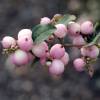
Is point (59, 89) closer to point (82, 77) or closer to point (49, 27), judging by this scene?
point (82, 77)

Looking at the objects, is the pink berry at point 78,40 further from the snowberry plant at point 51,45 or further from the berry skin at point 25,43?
the berry skin at point 25,43

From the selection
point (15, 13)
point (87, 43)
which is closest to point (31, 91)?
point (15, 13)

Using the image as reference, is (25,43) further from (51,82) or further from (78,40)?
(51,82)

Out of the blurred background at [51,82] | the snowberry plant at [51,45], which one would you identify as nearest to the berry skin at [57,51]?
the snowberry plant at [51,45]

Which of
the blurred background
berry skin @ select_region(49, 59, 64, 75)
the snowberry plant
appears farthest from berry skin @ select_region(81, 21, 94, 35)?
the blurred background

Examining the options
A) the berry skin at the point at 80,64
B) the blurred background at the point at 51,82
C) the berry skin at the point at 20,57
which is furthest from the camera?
the blurred background at the point at 51,82

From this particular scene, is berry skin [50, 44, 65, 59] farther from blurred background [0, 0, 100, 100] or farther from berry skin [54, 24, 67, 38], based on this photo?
blurred background [0, 0, 100, 100]

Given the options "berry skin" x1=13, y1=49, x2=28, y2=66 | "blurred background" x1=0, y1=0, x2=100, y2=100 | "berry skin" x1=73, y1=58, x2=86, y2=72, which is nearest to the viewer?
"berry skin" x1=13, y1=49, x2=28, y2=66
